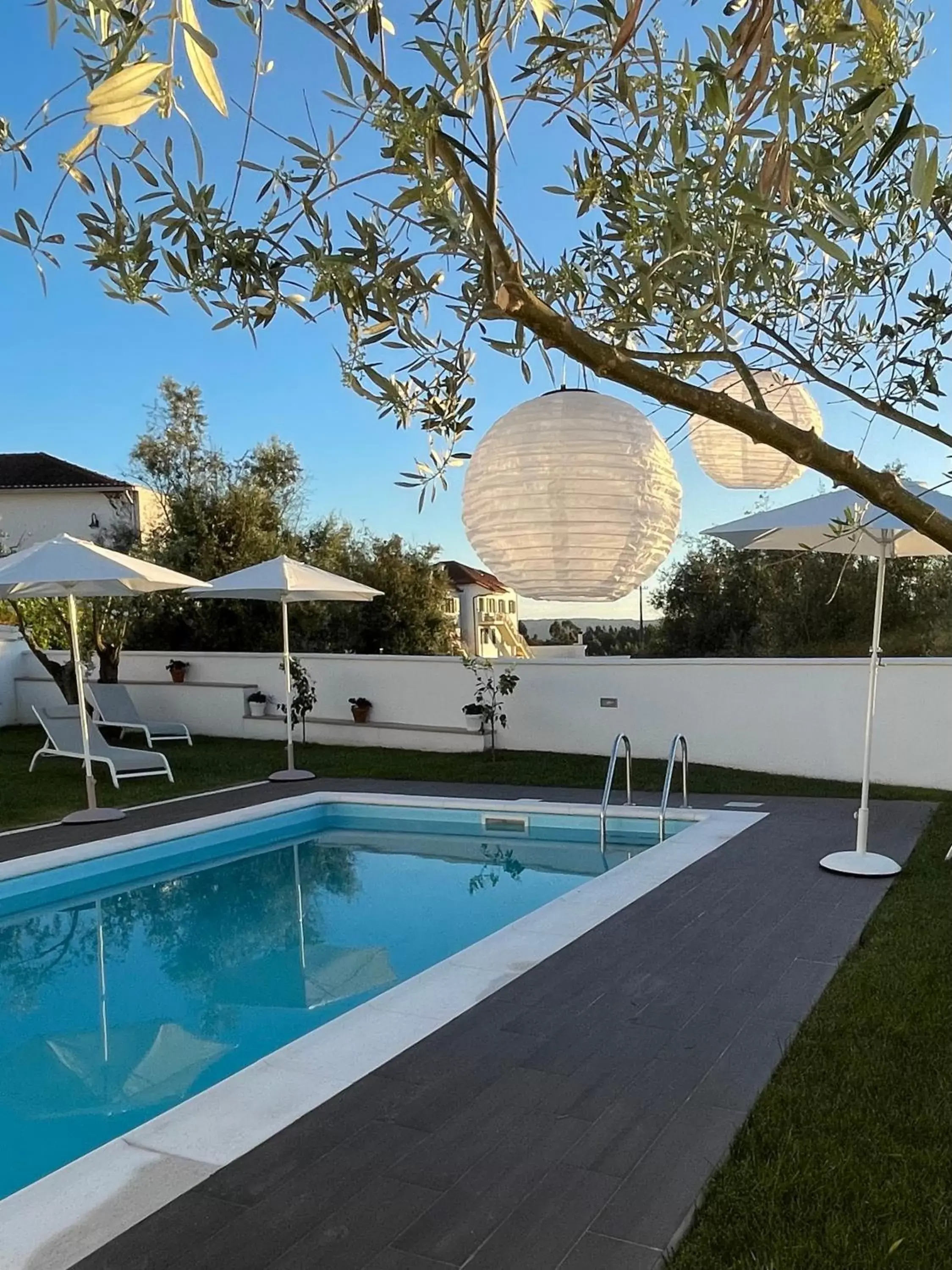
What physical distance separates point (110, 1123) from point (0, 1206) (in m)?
1.52

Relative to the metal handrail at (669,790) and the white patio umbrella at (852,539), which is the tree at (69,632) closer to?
the metal handrail at (669,790)

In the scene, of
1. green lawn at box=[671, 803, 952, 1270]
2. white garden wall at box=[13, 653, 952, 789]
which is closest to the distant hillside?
white garden wall at box=[13, 653, 952, 789]

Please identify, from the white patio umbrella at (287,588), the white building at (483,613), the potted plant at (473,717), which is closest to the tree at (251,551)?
the white building at (483,613)

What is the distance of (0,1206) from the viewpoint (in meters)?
2.84

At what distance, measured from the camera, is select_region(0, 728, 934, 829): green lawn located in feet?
32.7

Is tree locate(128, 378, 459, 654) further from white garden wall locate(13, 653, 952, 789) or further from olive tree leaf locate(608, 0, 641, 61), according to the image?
olive tree leaf locate(608, 0, 641, 61)

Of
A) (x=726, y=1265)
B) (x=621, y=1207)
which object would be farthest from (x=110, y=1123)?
(x=726, y=1265)

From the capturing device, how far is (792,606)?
46.5 feet

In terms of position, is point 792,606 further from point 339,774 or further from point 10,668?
point 10,668

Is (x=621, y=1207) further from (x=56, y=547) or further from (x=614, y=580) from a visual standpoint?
(x=56, y=547)

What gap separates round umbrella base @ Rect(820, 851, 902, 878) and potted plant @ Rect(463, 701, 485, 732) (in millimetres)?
6553

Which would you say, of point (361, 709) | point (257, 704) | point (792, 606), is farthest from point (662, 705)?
point (257, 704)

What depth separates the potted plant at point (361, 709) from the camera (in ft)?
46.1

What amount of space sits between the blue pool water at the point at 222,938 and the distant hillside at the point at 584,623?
428 centimetres
